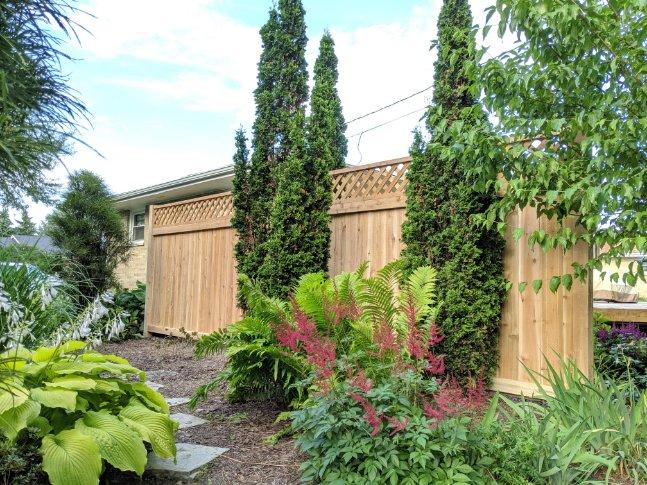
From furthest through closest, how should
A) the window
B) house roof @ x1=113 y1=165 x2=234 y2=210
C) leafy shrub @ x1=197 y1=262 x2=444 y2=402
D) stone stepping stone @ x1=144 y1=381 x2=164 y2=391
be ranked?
the window
house roof @ x1=113 y1=165 x2=234 y2=210
stone stepping stone @ x1=144 y1=381 x2=164 y2=391
leafy shrub @ x1=197 y1=262 x2=444 y2=402

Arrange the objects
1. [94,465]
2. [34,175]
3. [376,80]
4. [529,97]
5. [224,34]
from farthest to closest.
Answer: [376,80]
[224,34]
[529,97]
[94,465]
[34,175]

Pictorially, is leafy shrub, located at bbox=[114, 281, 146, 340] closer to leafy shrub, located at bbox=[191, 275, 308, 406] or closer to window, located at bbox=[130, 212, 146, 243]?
window, located at bbox=[130, 212, 146, 243]

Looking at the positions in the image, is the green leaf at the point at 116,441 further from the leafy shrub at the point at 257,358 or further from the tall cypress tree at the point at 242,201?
the tall cypress tree at the point at 242,201

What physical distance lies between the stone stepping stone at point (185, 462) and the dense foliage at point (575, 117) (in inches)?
87.9

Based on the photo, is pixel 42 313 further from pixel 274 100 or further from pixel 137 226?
pixel 137 226

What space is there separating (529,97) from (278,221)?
2.68 m

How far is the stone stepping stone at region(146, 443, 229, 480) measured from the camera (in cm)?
256

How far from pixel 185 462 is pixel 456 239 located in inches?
97.8

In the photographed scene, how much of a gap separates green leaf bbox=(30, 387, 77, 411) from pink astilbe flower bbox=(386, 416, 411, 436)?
1.36 metres

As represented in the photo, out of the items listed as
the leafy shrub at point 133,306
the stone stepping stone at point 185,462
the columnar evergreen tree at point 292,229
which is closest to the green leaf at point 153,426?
the stone stepping stone at point 185,462

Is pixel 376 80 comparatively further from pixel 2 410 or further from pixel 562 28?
pixel 2 410

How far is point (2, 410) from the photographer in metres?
2.12

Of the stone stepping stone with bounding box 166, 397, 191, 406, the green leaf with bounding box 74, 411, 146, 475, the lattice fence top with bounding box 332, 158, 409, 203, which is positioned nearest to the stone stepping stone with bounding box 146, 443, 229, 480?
the green leaf with bounding box 74, 411, 146, 475

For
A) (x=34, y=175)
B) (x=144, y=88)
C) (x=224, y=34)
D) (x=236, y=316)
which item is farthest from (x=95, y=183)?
(x=34, y=175)
